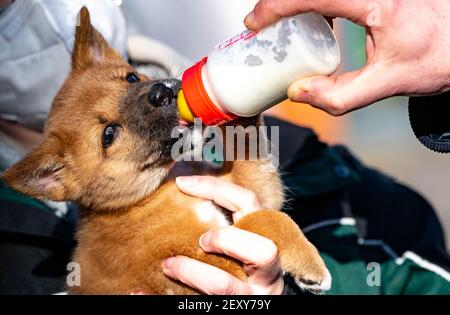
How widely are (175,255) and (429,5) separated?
54.1 inches

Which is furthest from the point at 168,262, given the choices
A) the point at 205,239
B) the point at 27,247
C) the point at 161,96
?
the point at 27,247

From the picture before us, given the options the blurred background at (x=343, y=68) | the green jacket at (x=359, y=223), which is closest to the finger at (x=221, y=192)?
the green jacket at (x=359, y=223)

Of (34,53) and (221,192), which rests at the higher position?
(34,53)

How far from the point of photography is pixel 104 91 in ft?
8.98

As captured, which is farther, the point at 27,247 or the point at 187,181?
the point at 27,247

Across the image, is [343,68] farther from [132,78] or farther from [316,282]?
[316,282]

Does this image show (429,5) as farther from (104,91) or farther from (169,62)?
(169,62)

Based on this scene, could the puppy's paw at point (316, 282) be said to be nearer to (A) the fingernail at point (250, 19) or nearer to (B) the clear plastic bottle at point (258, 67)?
(B) the clear plastic bottle at point (258, 67)

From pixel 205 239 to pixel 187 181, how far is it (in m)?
0.29

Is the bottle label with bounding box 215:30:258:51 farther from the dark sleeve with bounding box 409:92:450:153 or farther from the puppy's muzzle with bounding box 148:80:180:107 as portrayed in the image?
the dark sleeve with bounding box 409:92:450:153

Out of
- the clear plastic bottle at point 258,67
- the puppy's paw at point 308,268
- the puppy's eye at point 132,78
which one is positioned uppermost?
the puppy's eye at point 132,78

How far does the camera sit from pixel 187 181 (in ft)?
8.37

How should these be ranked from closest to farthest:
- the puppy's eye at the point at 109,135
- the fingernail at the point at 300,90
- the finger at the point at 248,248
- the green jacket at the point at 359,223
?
the fingernail at the point at 300,90 < the finger at the point at 248,248 < the puppy's eye at the point at 109,135 < the green jacket at the point at 359,223

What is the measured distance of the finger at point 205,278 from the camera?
7.59 ft
